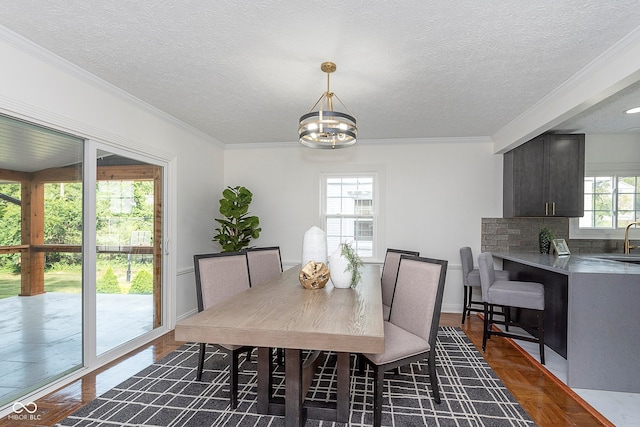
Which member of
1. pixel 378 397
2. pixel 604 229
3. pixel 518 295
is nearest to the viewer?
pixel 378 397

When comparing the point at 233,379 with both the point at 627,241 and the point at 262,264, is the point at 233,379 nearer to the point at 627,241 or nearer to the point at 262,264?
the point at 262,264

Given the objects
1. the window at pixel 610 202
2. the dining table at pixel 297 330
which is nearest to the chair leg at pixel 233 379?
the dining table at pixel 297 330

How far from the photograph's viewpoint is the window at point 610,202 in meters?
4.62

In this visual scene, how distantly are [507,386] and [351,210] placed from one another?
9.96 feet

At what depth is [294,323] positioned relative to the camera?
159 cm

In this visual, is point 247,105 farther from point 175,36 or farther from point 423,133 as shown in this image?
point 423,133

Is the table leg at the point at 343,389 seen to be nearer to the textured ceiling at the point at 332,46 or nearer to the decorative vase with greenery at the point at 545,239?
the textured ceiling at the point at 332,46

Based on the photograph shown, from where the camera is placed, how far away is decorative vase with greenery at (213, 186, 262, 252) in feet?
15.1

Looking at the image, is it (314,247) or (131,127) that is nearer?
(314,247)

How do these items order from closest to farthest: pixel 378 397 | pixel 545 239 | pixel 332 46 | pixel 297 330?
pixel 297 330
pixel 378 397
pixel 332 46
pixel 545 239

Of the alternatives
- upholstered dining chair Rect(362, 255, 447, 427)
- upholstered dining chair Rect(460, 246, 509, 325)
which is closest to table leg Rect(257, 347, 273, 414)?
upholstered dining chair Rect(362, 255, 447, 427)

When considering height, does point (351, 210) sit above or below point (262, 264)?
above

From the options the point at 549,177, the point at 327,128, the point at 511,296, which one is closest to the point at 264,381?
the point at 327,128

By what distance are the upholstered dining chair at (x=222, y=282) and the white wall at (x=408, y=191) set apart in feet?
7.67
